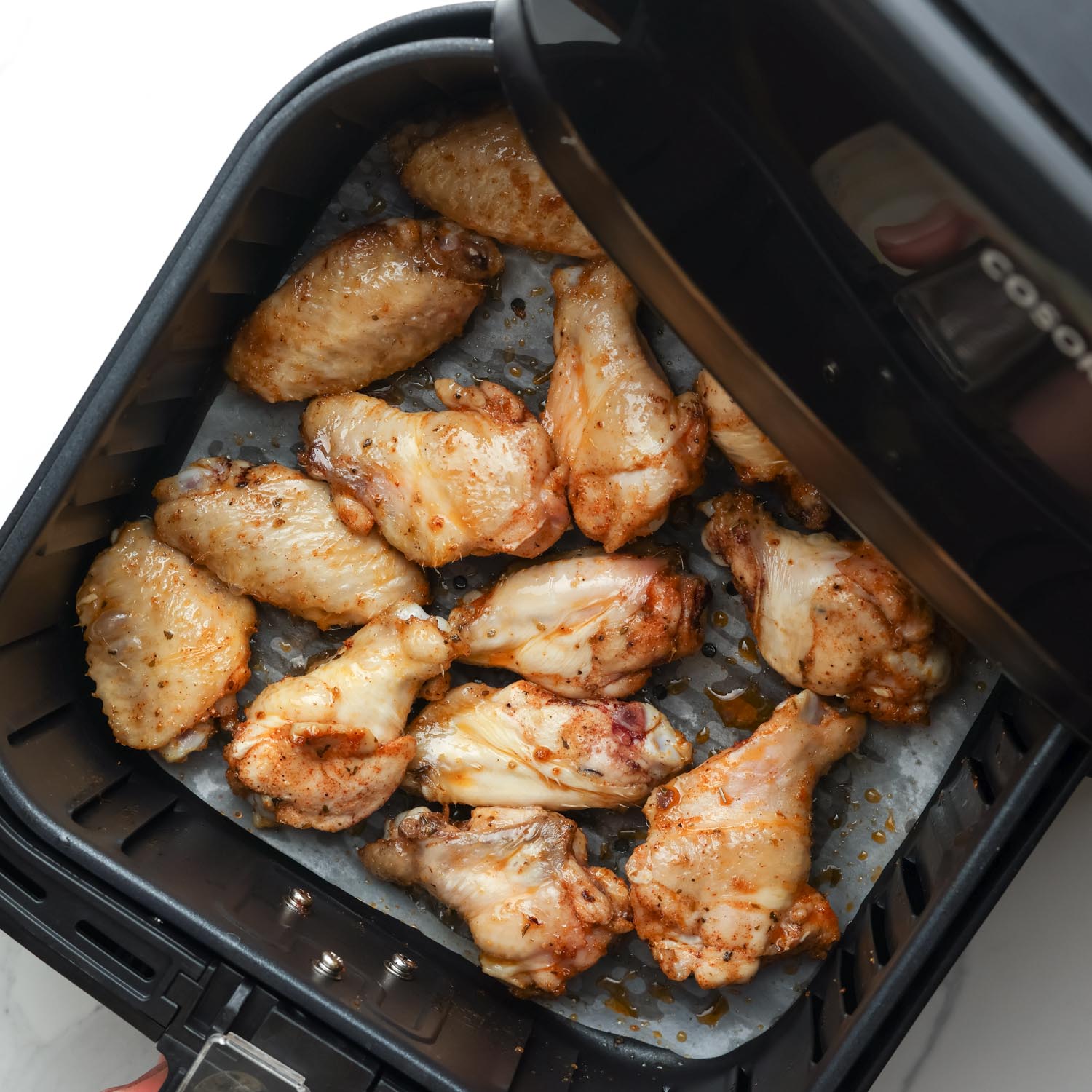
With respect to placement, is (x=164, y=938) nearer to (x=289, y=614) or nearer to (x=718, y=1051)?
(x=289, y=614)

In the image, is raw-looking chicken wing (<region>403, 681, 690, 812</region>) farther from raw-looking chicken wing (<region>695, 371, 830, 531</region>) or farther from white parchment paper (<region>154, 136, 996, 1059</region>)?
raw-looking chicken wing (<region>695, 371, 830, 531</region>)

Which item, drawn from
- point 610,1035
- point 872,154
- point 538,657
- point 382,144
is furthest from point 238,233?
point 610,1035

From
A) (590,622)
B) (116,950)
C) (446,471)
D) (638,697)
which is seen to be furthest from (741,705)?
(116,950)

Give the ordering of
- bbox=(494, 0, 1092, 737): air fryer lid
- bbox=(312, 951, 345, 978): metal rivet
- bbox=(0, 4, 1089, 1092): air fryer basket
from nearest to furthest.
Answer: bbox=(494, 0, 1092, 737): air fryer lid < bbox=(0, 4, 1089, 1092): air fryer basket < bbox=(312, 951, 345, 978): metal rivet

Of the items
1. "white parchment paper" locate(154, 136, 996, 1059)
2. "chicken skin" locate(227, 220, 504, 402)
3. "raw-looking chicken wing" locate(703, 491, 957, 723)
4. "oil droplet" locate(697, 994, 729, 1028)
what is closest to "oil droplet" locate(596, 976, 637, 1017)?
"white parchment paper" locate(154, 136, 996, 1059)

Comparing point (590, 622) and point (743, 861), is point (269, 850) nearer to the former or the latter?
point (590, 622)

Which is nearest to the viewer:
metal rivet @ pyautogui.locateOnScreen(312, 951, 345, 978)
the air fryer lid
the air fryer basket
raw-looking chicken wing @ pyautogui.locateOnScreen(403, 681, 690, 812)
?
the air fryer lid

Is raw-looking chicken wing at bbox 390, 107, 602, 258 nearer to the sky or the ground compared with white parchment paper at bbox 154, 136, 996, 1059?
nearer to the sky

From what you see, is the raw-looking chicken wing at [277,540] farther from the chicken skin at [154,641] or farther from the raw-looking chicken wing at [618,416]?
the raw-looking chicken wing at [618,416]
